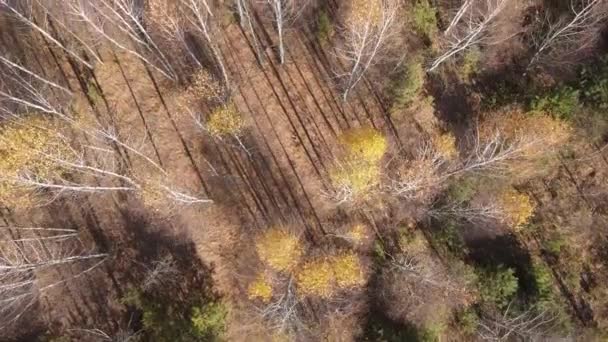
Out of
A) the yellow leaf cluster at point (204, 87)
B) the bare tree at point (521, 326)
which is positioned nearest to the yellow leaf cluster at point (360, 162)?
the yellow leaf cluster at point (204, 87)

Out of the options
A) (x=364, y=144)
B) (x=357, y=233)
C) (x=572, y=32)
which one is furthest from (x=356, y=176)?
(x=572, y=32)

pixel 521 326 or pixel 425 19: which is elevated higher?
pixel 425 19

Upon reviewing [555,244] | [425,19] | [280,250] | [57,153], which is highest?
[57,153]

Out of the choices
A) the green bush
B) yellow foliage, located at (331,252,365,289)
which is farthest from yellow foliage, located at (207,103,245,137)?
the green bush

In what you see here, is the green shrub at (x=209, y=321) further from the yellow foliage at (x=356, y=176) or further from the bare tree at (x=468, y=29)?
the bare tree at (x=468, y=29)

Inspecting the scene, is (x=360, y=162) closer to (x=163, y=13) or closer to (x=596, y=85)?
(x=163, y=13)

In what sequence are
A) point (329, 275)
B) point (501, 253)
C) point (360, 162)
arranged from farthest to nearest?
point (501, 253)
point (329, 275)
point (360, 162)
